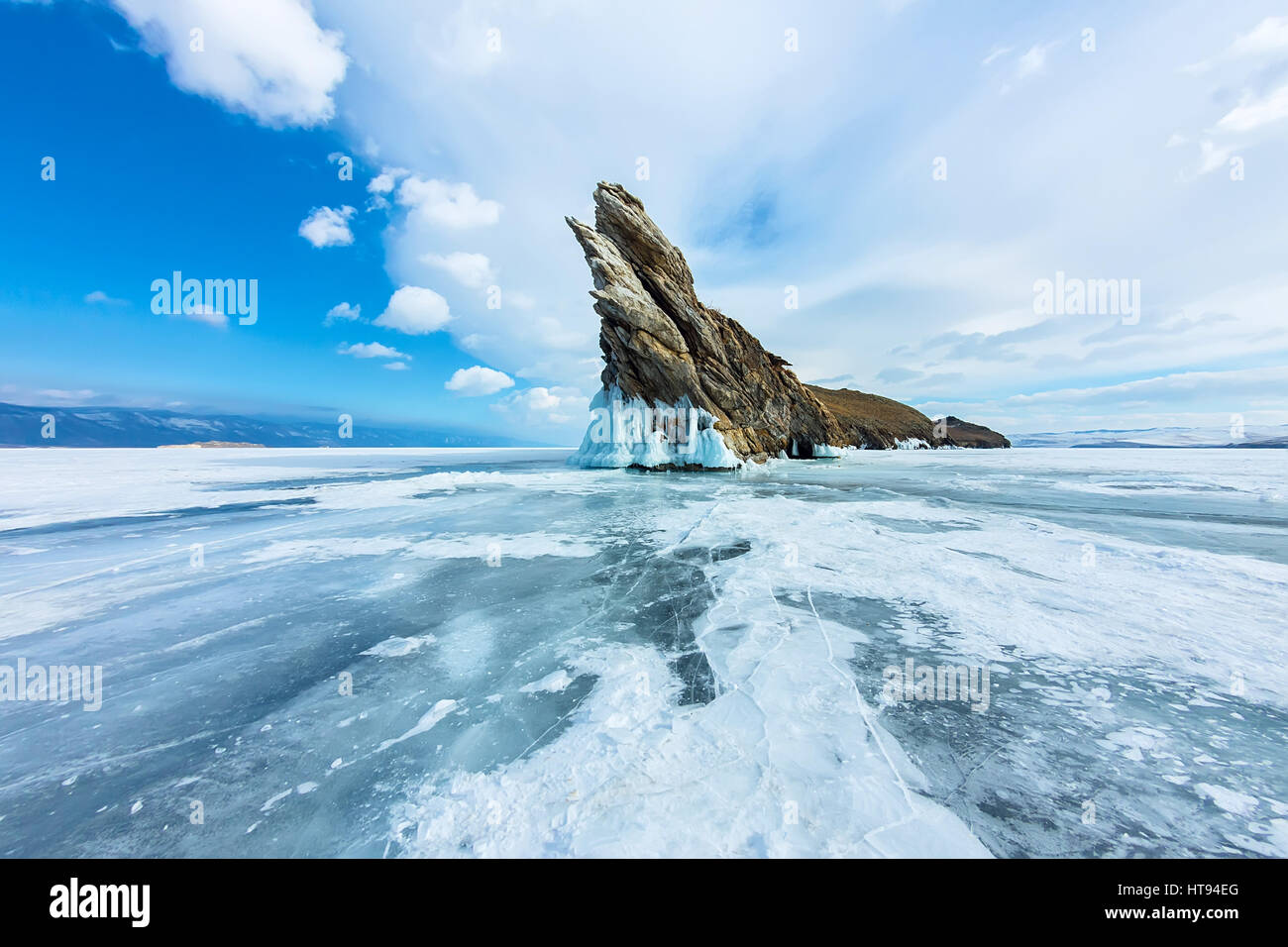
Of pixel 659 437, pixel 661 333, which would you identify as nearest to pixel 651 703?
pixel 659 437

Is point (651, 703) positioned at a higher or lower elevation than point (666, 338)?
lower

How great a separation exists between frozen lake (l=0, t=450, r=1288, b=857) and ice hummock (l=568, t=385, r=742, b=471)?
2168 centimetres

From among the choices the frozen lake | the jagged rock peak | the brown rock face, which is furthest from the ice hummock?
the frozen lake

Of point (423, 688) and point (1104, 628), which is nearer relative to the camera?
point (423, 688)

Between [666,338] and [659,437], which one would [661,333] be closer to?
[666,338]

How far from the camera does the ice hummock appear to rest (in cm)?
3039

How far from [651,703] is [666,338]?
2994 cm

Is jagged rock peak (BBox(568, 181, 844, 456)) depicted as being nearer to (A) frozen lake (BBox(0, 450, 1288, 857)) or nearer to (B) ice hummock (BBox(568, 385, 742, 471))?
(B) ice hummock (BBox(568, 385, 742, 471))

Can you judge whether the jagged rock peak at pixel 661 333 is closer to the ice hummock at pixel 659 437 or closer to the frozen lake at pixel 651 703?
the ice hummock at pixel 659 437

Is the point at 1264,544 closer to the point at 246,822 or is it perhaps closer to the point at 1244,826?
the point at 1244,826

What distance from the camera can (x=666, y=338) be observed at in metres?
31.1

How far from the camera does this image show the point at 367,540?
32.0 feet

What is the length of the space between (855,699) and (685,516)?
9.17 meters
